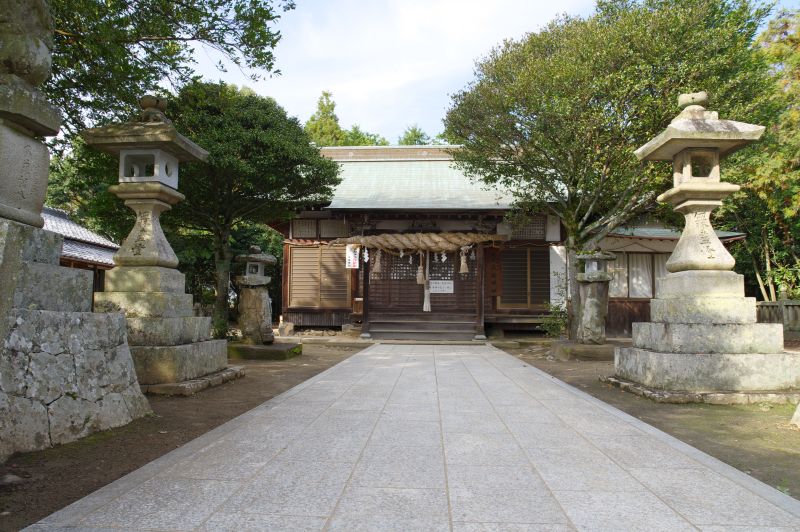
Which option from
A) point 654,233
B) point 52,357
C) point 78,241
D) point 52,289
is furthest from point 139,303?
point 654,233

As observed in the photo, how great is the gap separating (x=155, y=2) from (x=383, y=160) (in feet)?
45.5

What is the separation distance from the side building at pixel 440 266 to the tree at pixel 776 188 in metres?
2.01

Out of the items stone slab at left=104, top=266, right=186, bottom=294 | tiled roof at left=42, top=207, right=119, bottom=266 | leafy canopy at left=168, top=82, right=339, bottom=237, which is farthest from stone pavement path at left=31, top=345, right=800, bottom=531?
tiled roof at left=42, top=207, right=119, bottom=266

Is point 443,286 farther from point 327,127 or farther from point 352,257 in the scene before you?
point 327,127

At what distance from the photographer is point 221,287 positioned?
441 inches

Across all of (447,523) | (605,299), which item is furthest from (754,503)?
(605,299)

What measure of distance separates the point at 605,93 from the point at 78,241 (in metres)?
17.2

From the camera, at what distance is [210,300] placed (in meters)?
19.1

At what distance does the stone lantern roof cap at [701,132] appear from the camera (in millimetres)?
6148

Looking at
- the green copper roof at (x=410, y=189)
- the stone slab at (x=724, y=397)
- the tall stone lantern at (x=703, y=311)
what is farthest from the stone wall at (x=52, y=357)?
the green copper roof at (x=410, y=189)

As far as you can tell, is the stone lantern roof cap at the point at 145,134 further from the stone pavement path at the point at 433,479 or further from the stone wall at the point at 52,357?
the stone pavement path at the point at 433,479

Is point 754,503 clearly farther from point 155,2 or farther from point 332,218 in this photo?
point 332,218

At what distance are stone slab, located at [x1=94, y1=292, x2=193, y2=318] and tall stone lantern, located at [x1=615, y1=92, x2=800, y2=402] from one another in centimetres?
629

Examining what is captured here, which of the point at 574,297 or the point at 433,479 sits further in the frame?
the point at 574,297
